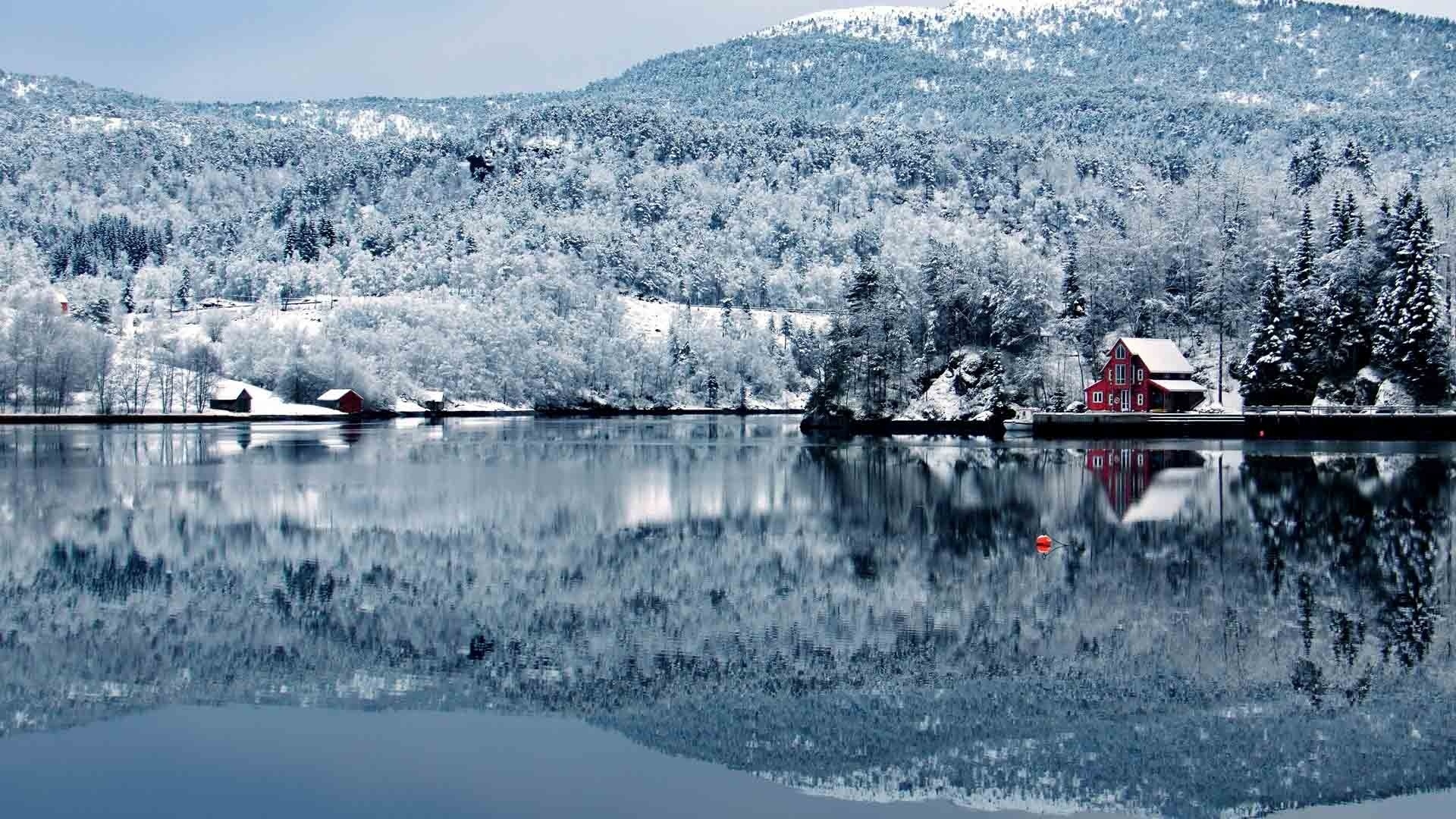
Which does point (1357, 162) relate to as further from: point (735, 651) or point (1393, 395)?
point (735, 651)

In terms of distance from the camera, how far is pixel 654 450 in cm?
7906

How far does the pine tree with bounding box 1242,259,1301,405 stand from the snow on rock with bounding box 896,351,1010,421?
17.6m

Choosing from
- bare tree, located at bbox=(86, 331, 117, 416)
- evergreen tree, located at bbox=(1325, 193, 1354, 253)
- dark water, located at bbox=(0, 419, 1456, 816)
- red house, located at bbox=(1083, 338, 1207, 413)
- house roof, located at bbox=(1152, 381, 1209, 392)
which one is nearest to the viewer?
dark water, located at bbox=(0, 419, 1456, 816)

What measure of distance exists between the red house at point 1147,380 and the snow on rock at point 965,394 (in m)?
8.02

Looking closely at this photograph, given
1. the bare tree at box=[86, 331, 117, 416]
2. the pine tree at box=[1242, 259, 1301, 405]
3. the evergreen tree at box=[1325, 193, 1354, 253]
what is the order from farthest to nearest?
the bare tree at box=[86, 331, 117, 416], the evergreen tree at box=[1325, 193, 1354, 253], the pine tree at box=[1242, 259, 1301, 405]

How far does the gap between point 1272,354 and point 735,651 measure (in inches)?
3242

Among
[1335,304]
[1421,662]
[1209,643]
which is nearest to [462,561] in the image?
[1209,643]

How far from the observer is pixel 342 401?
164 metres

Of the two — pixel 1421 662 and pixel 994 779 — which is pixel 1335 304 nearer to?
pixel 1421 662

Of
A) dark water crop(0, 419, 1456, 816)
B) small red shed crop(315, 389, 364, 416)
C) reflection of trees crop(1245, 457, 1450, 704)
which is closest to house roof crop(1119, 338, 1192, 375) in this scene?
reflection of trees crop(1245, 457, 1450, 704)

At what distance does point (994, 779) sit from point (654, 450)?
63241mm

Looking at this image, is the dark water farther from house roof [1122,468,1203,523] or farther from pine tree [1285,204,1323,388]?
pine tree [1285,204,1323,388]

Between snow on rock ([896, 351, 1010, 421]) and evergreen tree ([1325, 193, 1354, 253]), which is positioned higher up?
evergreen tree ([1325, 193, 1354, 253])

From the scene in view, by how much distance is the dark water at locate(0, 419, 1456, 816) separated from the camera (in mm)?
16547
